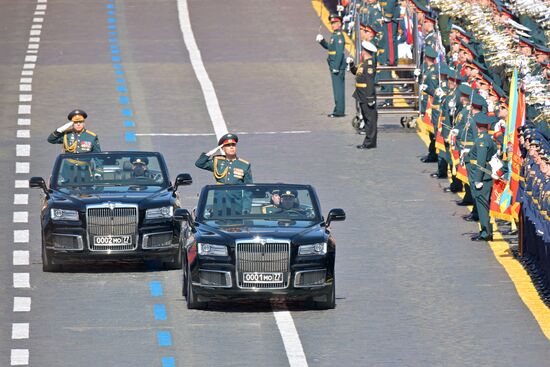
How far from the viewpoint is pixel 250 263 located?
84.4ft

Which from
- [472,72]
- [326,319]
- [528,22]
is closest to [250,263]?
[326,319]

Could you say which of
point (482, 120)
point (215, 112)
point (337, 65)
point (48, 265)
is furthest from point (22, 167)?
point (482, 120)

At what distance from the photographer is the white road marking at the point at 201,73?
42125 mm

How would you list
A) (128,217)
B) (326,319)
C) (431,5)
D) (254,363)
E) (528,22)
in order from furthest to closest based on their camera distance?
(431,5)
(528,22)
(128,217)
(326,319)
(254,363)

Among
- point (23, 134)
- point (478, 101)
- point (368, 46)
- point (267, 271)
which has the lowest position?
point (23, 134)

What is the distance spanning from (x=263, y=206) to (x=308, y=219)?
71 cm

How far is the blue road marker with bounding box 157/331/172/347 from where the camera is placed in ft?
79.3

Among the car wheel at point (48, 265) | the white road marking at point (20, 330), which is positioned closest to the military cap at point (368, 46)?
the car wheel at point (48, 265)

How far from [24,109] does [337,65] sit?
695 centimetres

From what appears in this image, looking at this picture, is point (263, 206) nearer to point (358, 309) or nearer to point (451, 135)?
point (358, 309)

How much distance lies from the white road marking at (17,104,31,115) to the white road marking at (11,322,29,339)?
60.7 feet

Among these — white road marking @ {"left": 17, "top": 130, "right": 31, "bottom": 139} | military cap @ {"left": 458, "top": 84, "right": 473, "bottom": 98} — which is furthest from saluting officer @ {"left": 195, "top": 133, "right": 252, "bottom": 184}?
white road marking @ {"left": 17, "top": 130, "right": 31, "bottom": 139}

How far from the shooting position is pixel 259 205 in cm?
2712

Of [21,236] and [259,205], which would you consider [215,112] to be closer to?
[21,236]
